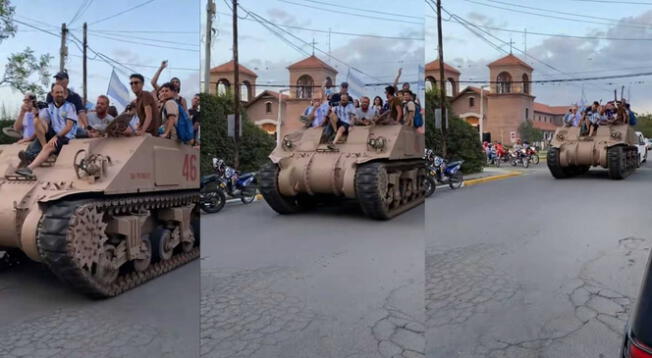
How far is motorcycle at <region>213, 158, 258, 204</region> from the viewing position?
1.90m

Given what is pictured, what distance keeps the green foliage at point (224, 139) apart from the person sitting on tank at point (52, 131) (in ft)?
3.34

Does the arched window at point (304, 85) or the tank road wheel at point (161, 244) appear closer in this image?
the arched window at point (304, 85)

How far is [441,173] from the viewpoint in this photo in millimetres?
2270

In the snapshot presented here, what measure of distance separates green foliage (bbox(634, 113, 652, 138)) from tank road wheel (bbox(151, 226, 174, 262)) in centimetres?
254

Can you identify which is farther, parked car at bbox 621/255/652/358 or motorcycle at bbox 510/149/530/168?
motorcycle at bbox 510/149/530/168

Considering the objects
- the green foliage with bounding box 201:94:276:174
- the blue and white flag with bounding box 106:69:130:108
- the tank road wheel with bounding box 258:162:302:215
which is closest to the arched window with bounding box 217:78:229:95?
the green foliage with bounding box 201:94:276:174

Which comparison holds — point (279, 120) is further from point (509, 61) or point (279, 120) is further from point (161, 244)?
point (161, 244)

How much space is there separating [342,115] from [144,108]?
3.52 feet

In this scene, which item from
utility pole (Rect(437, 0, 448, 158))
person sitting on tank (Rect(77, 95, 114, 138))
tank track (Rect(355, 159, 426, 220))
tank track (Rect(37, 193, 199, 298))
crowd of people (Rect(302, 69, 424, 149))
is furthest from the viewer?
tank track (Rect(37, 193, 199, 298))

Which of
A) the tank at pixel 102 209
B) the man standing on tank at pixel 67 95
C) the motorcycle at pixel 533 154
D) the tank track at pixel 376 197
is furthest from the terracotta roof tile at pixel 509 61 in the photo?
the man standing on tank at pixel 67 95

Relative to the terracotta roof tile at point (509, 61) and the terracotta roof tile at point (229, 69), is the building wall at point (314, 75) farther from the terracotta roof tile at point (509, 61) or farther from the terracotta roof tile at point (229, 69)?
the terracotta roof tile at point (509, 61)

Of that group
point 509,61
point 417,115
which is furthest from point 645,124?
point 417,115

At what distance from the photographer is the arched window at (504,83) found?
228 centimetres

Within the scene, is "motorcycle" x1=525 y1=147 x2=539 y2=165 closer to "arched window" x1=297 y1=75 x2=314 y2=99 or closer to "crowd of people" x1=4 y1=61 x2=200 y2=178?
"arched window" x1=297 y1=75 x2=314 y2=99
